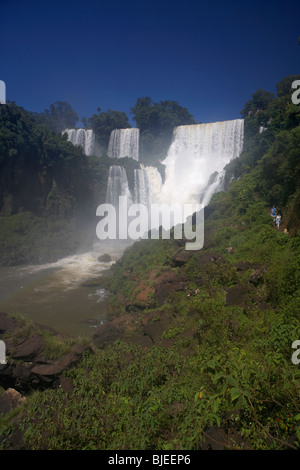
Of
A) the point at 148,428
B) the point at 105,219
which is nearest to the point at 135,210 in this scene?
the point at 105,219

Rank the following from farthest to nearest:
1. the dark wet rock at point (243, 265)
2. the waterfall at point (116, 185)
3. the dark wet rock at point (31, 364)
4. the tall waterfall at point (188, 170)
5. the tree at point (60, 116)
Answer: the tree at point (60, 116) < the tall waterfall at point (188, 170) < the waterfall at point (116, 185) < the dark wet rock at point (243, 265) < the dark wet rock at point (31, 364)

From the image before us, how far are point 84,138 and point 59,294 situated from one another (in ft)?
116

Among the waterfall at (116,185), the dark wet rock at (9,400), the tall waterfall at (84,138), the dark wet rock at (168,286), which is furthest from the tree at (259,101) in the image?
the dark wet rock at (9,400)

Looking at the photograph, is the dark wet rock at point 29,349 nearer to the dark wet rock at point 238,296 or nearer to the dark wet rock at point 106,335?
the dark wet rock at point 106,335

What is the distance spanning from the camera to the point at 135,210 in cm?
3131

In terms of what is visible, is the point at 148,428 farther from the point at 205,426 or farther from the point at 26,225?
the point at 26,225

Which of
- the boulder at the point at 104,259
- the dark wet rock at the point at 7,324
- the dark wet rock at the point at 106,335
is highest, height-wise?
the boulder at the point at 104,259

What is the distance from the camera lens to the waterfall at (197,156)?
103 ft

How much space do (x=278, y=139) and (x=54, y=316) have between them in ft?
49.7

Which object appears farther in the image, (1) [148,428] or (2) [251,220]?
(2) [251,220]

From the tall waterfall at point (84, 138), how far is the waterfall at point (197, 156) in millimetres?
14452

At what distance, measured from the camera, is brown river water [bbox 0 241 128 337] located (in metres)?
10.7

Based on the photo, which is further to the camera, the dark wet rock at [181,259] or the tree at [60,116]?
the tree at [60,116]
